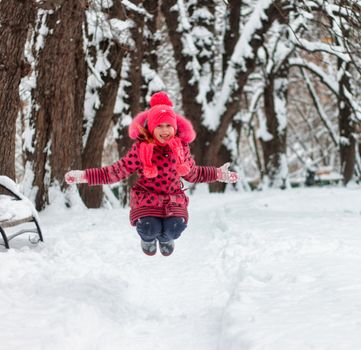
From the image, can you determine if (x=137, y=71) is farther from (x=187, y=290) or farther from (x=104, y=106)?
(x=187, y=290)

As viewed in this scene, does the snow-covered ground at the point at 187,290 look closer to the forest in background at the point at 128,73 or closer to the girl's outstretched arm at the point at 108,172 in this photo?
the girl's outstretched arm at the point at 108,172

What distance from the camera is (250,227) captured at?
27.6 feet

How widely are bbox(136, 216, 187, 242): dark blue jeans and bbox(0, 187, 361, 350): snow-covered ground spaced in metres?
0.59

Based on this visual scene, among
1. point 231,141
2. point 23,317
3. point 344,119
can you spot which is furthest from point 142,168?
point 344,119

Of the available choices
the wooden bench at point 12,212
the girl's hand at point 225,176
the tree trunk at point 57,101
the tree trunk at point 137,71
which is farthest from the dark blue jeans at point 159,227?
the tree trunk at point 137,71

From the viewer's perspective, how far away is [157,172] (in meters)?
4.58

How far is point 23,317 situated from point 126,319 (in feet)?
2.68

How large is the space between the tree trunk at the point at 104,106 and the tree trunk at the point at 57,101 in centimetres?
120

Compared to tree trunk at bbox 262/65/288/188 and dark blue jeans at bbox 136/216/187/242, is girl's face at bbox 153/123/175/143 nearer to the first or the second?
dark blue jeans at bbox 136/216/187/242

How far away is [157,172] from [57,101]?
5.56m

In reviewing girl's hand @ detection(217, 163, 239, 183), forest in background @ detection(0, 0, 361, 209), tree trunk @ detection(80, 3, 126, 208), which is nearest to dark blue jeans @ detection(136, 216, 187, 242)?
girl's hand @ detection(217, 163, 239, 183)

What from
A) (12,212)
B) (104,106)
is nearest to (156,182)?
(12,212)

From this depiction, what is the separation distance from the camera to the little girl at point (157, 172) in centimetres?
452

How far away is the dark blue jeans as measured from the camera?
4695 mm
